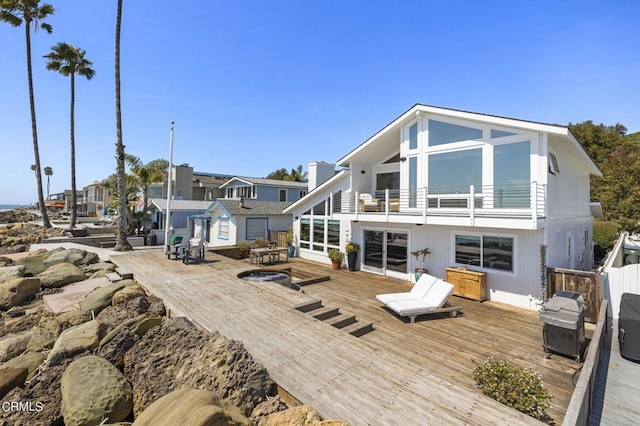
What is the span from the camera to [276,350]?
14.5 feet

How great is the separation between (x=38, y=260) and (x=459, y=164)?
17286 mm

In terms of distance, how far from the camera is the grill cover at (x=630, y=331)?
18.5 feet

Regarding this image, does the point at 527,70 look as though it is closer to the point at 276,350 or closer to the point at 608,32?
the point at 608,32

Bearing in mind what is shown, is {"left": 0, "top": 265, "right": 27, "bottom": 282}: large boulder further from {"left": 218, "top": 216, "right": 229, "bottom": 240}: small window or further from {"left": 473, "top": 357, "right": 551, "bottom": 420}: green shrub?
{"left": 473, "top": 357, "right": 551, "bottom": 420}: green shrub

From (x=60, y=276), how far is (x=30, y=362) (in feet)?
18.2

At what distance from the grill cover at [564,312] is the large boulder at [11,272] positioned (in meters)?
15.8

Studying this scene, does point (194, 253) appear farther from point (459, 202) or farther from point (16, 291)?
point (459, 202)

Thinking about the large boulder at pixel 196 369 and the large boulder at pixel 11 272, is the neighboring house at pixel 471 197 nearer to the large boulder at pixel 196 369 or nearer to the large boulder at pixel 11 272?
the large boulder at pixel 196 369

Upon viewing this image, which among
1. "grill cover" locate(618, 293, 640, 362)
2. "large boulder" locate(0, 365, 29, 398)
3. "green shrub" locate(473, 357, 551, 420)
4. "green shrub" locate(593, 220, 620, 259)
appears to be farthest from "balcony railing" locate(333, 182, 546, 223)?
"green shrub" locate(593, 220, 620, 259)

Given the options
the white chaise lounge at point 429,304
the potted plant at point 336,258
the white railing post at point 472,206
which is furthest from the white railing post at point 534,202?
the potted plant at point 336,258

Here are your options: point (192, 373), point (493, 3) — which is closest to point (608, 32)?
point (493, 3)

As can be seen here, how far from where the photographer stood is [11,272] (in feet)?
30.8

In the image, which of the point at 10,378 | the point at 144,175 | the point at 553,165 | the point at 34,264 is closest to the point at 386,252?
the point at 553,165

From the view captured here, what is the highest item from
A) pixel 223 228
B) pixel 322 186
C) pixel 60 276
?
pixel 322 186
